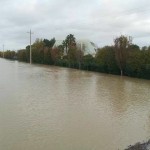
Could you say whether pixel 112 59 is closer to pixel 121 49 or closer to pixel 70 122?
pixel 121 49

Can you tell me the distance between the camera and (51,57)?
81.5 metres

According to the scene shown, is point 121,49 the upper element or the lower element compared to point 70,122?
upper

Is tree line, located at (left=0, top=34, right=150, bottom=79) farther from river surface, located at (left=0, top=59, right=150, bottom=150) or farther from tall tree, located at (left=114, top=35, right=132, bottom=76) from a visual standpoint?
river surface, located at (left=0, top=59, right=150, bottom=150)

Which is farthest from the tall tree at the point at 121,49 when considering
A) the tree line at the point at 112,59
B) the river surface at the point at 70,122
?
the river surface at the point at 70,122

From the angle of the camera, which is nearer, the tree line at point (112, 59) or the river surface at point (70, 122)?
the river surface at point (70, 122)

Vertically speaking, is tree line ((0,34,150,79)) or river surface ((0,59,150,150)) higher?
tree line ((0,34,150,79))

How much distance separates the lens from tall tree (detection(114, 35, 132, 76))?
2124 inches

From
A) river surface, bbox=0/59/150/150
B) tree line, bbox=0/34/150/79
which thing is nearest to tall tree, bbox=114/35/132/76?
tree line, bbox=0/34/150/79

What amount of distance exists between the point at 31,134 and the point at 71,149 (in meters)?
2.45

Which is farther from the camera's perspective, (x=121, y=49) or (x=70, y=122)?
(x=121, y=49)

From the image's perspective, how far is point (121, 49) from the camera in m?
54.8

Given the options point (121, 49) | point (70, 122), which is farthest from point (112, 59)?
point (70, 122)

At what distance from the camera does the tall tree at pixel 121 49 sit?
5394 centimetres

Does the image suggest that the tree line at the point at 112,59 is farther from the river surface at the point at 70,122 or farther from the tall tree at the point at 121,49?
the river surface at the point at 70,122
